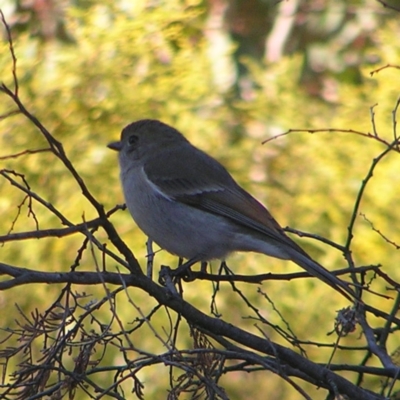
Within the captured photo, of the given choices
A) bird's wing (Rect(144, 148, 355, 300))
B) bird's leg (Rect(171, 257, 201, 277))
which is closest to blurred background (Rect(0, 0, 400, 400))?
bird's wing (Rect(144, 148, 355, 300))

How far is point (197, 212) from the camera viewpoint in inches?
140

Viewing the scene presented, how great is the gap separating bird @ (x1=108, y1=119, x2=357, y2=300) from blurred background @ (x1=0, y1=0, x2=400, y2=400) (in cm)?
157

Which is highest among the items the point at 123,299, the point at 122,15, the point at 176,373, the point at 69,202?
the point at 122,15

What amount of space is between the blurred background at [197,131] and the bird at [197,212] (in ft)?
5.15

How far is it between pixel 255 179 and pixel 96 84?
4.06 ft

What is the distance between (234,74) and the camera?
651 centimetres

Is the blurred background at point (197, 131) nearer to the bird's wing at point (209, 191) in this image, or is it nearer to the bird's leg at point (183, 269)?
the bird's wing at point (209, 191)

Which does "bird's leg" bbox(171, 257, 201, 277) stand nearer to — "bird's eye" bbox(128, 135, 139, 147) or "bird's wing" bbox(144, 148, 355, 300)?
"bird's wing" bbox(144, 148, 355, 300)

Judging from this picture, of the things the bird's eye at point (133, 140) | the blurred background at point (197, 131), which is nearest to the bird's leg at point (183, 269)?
the bird's eye at point (133, 140)

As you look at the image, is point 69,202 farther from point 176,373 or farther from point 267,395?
point 267,395

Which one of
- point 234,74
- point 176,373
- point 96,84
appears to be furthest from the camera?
point 234,74

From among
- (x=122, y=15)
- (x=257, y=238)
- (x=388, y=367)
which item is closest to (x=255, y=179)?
(x=122, y=15)

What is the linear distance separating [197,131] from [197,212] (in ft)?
7.94

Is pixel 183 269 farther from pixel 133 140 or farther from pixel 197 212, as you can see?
pixel 133 140
